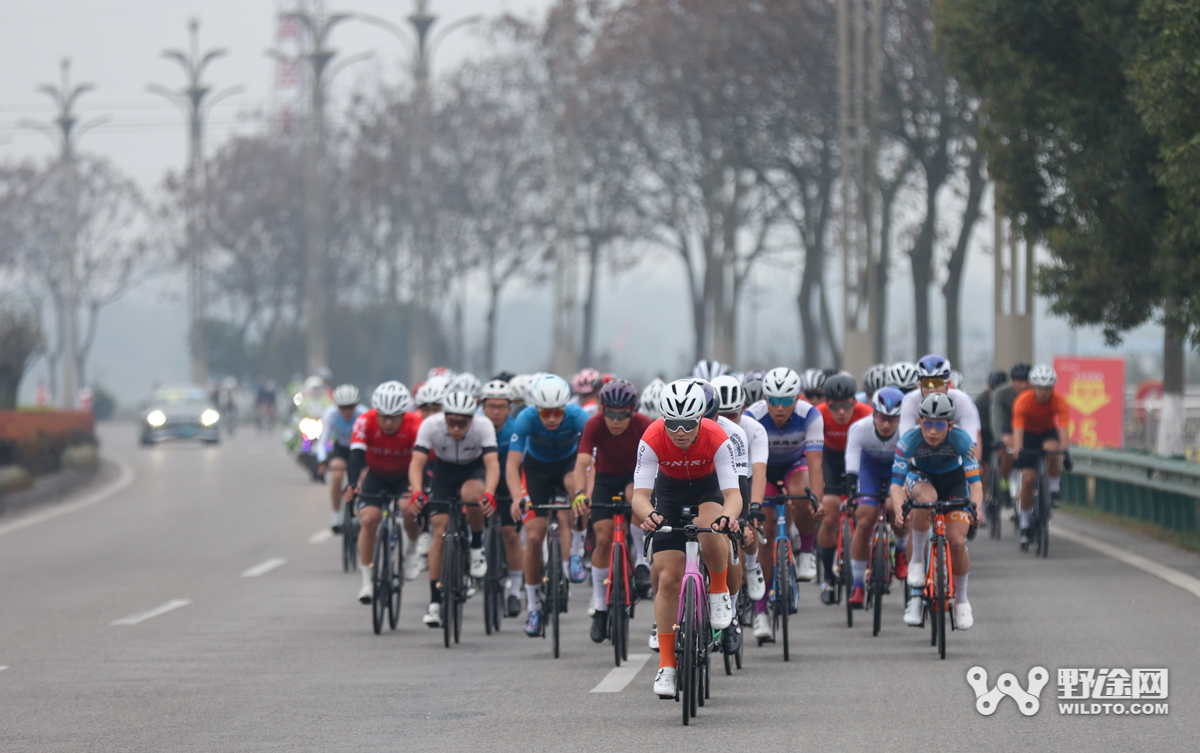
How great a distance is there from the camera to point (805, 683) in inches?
410

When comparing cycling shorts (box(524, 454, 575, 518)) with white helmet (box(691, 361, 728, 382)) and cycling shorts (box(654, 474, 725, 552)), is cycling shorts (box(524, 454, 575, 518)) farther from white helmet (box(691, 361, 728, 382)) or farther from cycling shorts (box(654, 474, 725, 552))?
cycling shorts (box(654, 474, 725, 552))

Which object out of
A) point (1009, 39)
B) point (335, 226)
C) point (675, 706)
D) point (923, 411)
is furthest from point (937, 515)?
point (335, 226)

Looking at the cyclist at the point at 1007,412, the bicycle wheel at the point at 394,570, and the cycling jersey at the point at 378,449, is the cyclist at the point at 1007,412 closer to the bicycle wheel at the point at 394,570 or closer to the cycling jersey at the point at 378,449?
the cycling jersey at the point at 378,449

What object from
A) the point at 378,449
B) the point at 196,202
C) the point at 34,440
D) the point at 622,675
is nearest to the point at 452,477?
the point at 378,449

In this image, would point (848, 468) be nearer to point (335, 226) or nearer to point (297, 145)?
point (335, 226)

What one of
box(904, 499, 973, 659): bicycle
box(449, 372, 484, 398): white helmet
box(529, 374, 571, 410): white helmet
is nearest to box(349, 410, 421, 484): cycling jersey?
box(449, 372, 484, 398): white helmet

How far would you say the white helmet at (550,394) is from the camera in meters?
12.2

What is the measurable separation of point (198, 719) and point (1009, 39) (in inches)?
519

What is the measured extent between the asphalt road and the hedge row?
39.5ft

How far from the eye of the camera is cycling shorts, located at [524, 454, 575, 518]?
1284 centimetres

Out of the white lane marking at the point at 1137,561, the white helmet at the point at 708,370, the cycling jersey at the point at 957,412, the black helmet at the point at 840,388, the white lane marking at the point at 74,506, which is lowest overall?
the white lane marking at the point at 74,506

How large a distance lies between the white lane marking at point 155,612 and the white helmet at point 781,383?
514 centimetres

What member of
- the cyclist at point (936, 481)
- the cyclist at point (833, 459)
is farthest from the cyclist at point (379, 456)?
the cyclist at point (936, 481)
